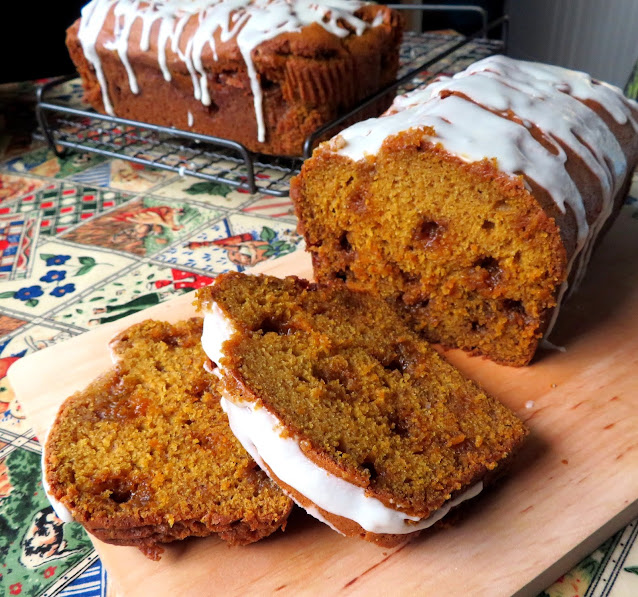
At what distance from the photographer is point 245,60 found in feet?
9.05

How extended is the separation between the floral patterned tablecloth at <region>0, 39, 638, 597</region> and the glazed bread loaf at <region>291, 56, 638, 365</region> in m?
0.63

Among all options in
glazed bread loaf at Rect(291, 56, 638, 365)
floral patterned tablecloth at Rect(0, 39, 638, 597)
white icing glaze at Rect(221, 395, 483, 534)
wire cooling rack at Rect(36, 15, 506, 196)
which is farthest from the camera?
wire cooling rack at Rect(36, 15, 506, 196)

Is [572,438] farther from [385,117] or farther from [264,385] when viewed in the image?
[385,117]

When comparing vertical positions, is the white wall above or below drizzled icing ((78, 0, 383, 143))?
below

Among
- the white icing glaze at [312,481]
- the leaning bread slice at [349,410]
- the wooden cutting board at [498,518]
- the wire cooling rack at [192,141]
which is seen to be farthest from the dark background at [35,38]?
the white icing glaze at [312,481]

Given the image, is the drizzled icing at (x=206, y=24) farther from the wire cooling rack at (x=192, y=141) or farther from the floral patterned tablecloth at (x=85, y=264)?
the floral patterned tablecloth at (x=85, y=264)

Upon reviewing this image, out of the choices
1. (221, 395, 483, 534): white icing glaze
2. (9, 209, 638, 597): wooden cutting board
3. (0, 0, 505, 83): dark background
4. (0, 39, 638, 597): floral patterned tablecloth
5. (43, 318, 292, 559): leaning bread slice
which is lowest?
(0, 39, 638, 597): floral patterned tablecloth

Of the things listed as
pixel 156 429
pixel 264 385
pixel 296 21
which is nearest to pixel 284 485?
pixel 264 385

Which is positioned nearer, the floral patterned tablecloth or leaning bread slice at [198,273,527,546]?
leaning bread slice at [198,273,527,546]

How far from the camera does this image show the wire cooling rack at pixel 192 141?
2.87 m

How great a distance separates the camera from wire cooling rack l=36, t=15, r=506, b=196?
2865mm

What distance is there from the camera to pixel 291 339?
1671mm

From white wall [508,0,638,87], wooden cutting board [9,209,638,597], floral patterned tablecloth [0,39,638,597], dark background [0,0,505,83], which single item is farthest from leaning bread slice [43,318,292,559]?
→ white wall [508,0,638,87]

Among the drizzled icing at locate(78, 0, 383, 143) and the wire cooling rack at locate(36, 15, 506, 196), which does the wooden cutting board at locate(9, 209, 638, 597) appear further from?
the drizzled icing at locate(78, 0, 383, 143)
